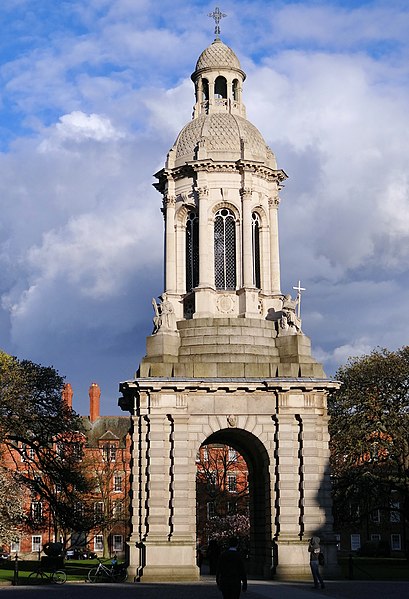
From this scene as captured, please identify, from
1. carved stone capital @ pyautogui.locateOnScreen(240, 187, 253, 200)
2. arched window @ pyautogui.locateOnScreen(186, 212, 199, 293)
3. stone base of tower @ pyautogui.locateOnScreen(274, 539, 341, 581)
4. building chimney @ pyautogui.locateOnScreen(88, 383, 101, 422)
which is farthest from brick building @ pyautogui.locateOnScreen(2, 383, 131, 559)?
stone base of tower @ pyautogui.locateOnScreen(274, 539, 341, 581)

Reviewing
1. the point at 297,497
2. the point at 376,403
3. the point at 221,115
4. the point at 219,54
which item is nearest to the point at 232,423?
the point at 297,497

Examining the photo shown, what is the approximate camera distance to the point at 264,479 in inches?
1532

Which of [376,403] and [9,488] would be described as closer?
[9,488]

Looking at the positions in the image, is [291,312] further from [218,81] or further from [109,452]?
[109,452]

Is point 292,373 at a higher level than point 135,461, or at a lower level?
higher

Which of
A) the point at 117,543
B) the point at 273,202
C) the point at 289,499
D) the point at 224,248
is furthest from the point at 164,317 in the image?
the point at 117,543

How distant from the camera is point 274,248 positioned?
4278 centimetres

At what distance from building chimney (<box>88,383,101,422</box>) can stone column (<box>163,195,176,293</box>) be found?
5918 cm

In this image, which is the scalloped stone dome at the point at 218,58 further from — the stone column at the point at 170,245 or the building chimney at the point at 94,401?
the building chimney at the point at 94,401

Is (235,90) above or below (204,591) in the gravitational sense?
above

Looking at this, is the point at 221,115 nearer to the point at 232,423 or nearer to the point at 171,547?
the point at 232,423

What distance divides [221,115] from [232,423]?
15.6 metres

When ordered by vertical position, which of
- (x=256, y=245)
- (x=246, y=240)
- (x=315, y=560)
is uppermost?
(x=256, y=245)

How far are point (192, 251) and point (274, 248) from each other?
3.83 m
